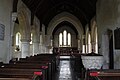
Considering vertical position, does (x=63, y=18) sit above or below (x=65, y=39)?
above

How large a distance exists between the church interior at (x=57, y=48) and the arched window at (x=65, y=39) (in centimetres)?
182

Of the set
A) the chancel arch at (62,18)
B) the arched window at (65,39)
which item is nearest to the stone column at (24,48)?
the chancel arch at (62,18)

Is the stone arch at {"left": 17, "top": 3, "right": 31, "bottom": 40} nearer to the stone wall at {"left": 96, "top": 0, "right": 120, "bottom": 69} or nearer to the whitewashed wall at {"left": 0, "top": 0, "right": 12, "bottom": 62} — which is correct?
the whitewashed wall at {"left": 0, "top": 0, "right": 12, "bottom": 62}

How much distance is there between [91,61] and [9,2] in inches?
177

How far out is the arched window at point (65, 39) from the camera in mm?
29125

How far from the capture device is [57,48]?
1087 inches

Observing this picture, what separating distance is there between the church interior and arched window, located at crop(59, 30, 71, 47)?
1.82 metres

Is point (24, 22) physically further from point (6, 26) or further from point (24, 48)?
point (6, 26)

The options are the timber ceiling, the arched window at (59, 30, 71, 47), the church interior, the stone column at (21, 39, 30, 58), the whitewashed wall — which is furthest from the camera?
the arched window at (59, 30, 71, 47)

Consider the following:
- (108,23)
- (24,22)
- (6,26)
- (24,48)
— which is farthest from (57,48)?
(6,26)

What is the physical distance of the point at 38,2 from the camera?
14086mm

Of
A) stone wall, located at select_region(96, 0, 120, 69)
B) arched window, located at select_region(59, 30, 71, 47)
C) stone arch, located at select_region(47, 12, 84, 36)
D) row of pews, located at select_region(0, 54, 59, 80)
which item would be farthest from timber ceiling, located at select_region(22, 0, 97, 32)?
row of pews, located at select_region(0, 54, 59, 80)

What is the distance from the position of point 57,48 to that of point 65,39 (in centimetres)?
234

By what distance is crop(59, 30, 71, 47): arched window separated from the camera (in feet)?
95.6
